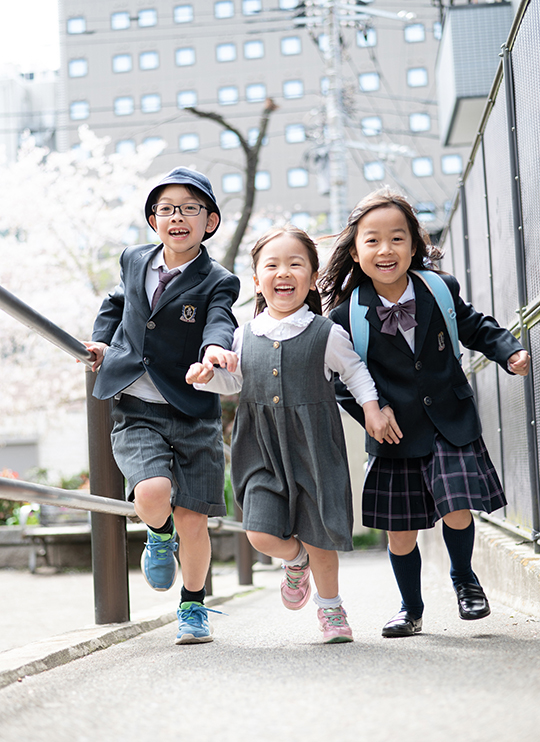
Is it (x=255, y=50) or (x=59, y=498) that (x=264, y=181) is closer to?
(x=255, y=50)

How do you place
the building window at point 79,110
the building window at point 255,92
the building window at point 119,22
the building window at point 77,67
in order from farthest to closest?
the building window at point 119,22, the building window at point 77,67, the building window at point 79,110, the building window at point 255,92

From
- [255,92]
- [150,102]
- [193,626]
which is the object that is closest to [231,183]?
[255,92]

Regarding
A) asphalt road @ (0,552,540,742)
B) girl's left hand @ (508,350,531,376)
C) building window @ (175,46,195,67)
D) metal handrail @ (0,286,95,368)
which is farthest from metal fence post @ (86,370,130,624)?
building window @ (175,46,195,67)

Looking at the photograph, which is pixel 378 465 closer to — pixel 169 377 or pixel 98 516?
pixel 169 377

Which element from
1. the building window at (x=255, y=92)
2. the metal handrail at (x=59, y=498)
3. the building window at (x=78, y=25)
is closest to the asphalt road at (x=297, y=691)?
the metal handrail at (x=59, y=498)

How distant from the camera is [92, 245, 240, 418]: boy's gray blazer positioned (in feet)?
8.46

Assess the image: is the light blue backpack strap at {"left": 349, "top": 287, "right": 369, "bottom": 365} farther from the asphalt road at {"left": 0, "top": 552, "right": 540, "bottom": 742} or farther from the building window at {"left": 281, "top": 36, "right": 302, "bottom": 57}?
the building window at {"left": 281, "top": 36, "right": 302, "bottom": 57}

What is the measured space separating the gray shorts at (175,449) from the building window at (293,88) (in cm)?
3400

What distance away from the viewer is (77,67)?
36.1 meters

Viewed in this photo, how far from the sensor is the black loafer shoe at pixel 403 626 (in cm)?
245

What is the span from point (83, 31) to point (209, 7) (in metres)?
5.55

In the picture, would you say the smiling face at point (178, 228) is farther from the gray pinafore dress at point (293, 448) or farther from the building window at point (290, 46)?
the building window at point (290, 46)

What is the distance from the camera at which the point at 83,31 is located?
36.4 metres

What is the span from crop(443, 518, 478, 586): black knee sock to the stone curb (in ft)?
3.52
